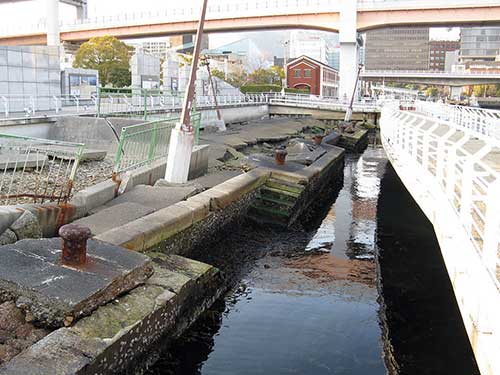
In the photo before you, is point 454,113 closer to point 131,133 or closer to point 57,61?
point 57,61

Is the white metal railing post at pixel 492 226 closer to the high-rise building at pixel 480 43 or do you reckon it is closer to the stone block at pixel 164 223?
the stone block at pixel 164 223

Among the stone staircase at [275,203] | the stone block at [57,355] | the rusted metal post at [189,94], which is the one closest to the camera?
the stone block at [57,355]

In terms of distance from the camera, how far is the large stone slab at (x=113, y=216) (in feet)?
27.3

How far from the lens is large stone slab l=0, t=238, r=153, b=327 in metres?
5.20

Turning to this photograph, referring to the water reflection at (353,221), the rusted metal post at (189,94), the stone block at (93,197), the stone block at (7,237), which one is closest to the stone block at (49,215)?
the stone block at (93,197)

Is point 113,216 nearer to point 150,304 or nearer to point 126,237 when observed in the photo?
point 126,237

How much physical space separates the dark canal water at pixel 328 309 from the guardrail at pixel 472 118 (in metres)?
2.72

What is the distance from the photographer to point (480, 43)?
197 metres

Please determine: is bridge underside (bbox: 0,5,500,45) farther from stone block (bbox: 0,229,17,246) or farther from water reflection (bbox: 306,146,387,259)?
stone block (bbox: 0,229,17,246)

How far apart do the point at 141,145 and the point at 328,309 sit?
246 inches

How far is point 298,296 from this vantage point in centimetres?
866

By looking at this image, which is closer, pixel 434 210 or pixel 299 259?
pixel 434 210

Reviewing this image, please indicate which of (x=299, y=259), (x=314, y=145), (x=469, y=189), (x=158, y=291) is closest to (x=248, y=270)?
(x=299, y=259)

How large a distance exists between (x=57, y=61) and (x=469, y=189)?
1933cm
